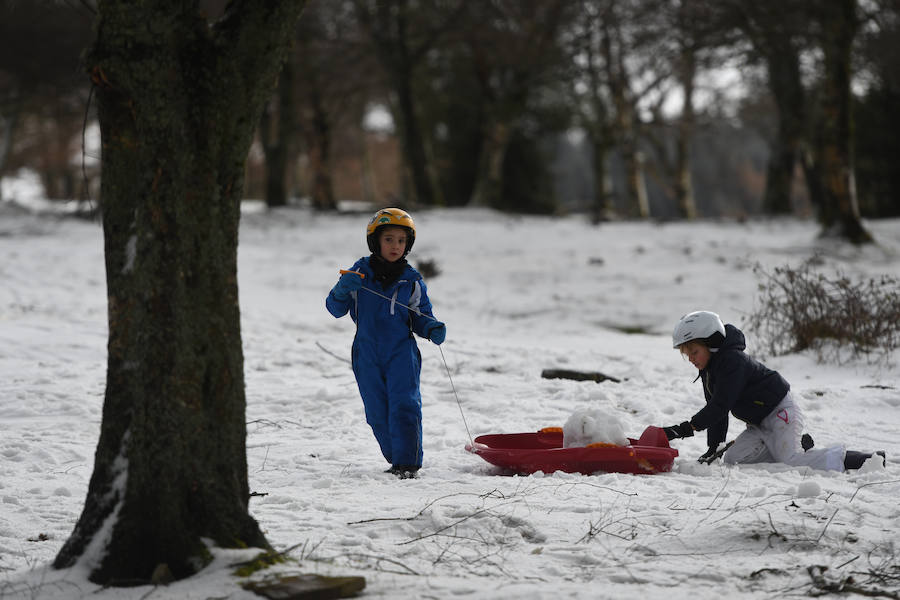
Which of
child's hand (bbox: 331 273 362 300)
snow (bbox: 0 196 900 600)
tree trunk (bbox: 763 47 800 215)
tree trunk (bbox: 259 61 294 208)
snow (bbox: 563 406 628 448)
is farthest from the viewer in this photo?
tree trunk (bbox: 259 61 294 208)

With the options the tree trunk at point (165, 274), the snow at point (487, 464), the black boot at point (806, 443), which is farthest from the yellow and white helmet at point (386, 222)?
the black boot at point (806, 443)

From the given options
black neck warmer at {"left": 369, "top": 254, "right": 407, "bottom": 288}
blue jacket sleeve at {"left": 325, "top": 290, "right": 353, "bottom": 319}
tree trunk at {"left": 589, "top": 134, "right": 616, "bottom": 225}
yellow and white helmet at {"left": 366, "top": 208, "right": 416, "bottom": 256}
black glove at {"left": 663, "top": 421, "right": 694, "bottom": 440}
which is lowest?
black glove at {"left": 663, "top": 421, "right": 694, "bottom": 440}

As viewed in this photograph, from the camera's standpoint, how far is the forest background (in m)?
17.7

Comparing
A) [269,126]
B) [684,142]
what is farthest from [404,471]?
[684,142]

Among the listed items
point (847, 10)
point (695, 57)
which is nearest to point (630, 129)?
point (695, 57)

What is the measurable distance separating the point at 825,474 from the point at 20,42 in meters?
21.6

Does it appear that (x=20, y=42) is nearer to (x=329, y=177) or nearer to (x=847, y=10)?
(x=329, y=177)

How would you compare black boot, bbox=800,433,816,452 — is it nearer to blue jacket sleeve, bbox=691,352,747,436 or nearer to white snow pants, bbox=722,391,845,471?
white snow pants, bbox=722,391,845,471

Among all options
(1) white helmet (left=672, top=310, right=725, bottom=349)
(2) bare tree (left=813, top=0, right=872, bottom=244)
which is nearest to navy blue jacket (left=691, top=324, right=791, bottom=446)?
(1) white helmet (left=672, top=310, right=725, bottom=349)

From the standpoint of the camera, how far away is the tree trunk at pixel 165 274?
312cm

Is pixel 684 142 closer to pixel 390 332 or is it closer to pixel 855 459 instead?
pixel 855 459

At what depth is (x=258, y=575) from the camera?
121 inches

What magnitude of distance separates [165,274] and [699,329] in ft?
11.0

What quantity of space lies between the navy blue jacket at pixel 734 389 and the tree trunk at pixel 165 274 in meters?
3.15
